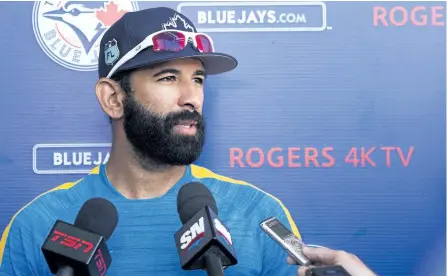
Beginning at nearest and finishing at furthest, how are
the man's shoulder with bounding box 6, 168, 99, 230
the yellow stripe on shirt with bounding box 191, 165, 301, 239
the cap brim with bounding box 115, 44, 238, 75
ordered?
1. the cap brim with bounding box 115, 44, 238, 75
2. the man's shoulder with bounding box 6, 168, 99, 230
3. the yellow stripe on shirt with bounding box 191, 165, 301, 239

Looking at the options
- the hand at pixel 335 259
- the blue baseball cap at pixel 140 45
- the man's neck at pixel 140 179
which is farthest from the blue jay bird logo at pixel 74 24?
the hand at pixel 335 259

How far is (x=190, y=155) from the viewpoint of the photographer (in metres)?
1.65

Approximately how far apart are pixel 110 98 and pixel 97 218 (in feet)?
1.81

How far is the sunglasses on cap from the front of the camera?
63.0 inches

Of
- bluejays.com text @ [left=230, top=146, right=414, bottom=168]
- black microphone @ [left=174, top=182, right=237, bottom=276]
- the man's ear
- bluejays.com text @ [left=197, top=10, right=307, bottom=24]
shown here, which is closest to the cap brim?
the man's ear

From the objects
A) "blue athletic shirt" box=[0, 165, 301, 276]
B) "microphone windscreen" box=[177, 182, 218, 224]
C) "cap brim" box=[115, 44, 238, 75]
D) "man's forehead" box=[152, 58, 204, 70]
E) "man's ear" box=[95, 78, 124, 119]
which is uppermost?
"cap brim" box=[115, 44, 238, 75]

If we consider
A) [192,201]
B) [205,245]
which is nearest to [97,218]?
[192,201]

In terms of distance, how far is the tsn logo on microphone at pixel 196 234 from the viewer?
1087 millimetres

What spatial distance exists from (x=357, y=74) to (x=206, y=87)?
0.49 metres

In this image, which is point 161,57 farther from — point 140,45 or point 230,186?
point 230,186

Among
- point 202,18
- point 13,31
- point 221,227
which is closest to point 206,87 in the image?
point 202,18

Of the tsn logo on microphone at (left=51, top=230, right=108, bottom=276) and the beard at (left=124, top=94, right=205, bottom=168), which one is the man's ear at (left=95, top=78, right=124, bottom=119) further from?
the tsn logo on microphone at (left=51, top=230, right=108, bottom=276)

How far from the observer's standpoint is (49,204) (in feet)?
5.81

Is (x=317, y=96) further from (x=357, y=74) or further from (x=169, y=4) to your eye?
(x=169, y=4)
